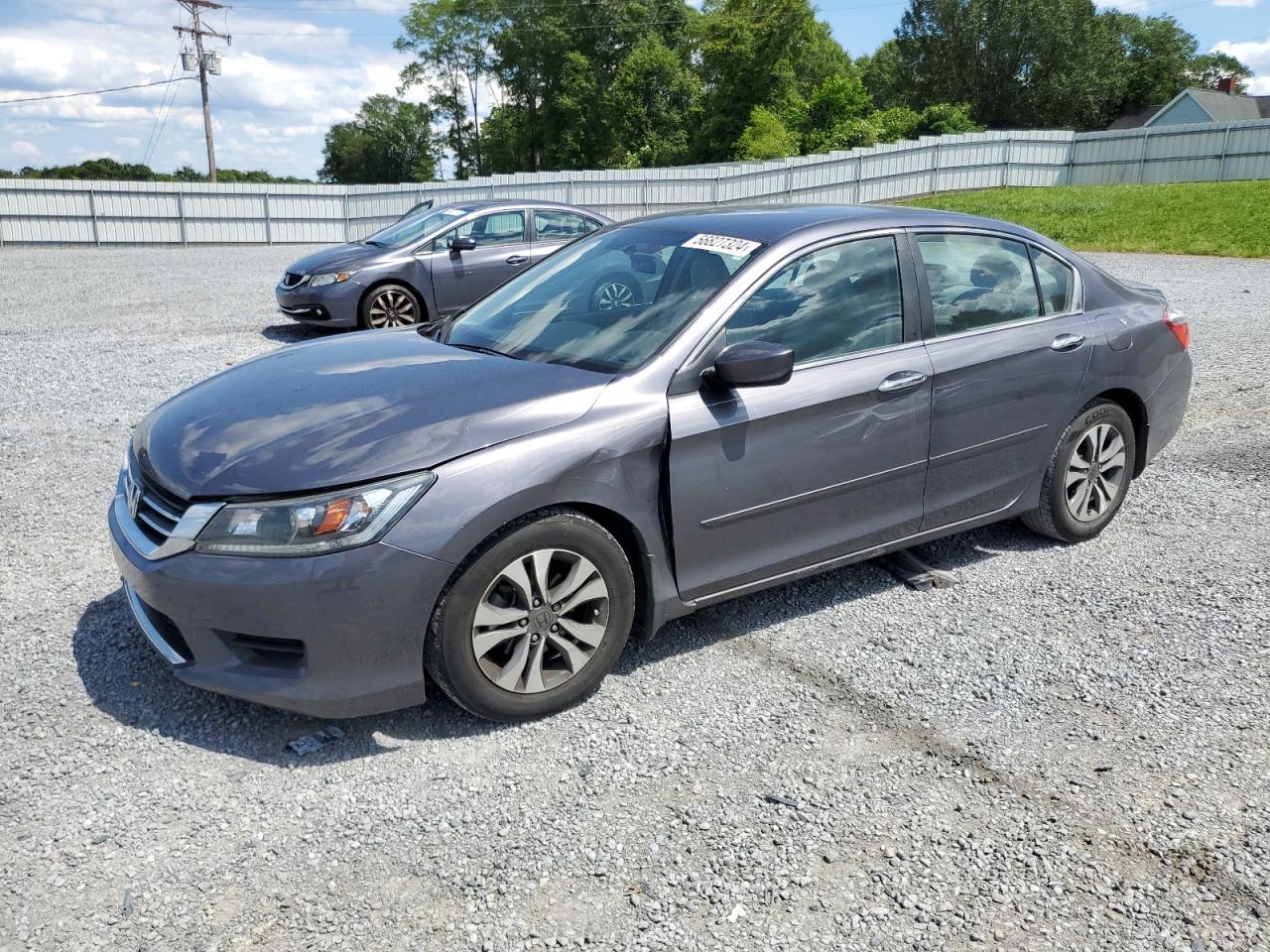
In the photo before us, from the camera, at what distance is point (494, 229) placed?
1170 centimetres

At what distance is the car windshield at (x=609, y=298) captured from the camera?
3916 mm

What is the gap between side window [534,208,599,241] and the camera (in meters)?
11.8

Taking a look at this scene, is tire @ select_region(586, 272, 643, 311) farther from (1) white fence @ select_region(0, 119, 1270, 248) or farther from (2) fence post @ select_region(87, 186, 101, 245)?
(2) fence post @ select_region(87, 186, 101, 245)

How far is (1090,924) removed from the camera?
2.63 metres

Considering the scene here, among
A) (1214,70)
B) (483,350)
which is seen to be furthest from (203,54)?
(1214,70)

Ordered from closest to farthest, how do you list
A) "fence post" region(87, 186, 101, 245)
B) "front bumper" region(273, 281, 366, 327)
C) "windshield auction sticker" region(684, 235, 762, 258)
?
1. "windshield auction sticker" region(684, 235, 762, 258)
2. "front bumper" region(273, 281, 366, 327)
3. "fence post" region(87, 186, 101, 245)

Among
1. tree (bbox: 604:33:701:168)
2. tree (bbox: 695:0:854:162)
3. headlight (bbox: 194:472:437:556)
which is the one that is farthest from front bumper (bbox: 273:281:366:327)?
tree (bbox: 604:33:701:168)

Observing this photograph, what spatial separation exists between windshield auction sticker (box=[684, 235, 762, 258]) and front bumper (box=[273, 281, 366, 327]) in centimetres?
736

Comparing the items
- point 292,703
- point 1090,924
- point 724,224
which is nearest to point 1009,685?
point 1090,924

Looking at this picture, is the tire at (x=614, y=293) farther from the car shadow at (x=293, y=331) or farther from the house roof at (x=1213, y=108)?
the house roof at (x=1213, y=108)

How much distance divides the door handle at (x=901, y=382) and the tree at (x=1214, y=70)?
275ft

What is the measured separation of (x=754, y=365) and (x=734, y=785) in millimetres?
1390

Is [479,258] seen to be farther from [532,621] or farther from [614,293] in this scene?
[532,621]

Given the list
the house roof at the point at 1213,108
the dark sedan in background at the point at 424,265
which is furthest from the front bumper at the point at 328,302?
the house roof at the point at 1213,108
